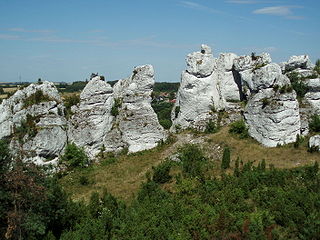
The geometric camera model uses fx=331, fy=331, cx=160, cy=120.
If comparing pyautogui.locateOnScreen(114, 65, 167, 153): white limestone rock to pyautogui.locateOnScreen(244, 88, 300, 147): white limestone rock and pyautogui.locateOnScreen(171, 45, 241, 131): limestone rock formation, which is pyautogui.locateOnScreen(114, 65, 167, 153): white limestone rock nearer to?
pyautogui.locateOnScreen(171, 45, 241, 131): limestone rock formation

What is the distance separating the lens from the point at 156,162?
2814cm

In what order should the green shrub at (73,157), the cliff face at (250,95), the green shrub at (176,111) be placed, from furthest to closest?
the green shrub at (176,111) → the cliff face at (250,95) → the green shrub at (73,157)

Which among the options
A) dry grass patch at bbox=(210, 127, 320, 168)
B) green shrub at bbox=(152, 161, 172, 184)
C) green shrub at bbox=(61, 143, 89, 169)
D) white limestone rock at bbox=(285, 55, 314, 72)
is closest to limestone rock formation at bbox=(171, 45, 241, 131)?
dry grass patch at bbox=(210, 127, 320, 168)

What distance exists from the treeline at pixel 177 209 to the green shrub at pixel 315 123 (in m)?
8.91

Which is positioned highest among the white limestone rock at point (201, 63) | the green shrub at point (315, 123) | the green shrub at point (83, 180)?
the white limestone rock at point (201, 63)

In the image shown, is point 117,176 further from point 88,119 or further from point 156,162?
point 88,119

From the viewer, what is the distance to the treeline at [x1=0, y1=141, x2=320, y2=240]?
14.6 metres

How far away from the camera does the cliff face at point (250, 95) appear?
29094 mm

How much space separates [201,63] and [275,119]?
9.25m

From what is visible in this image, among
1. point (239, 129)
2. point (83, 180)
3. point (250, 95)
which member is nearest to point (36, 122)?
point (83, 180)

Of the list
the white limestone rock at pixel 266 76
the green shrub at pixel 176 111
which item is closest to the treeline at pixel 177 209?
the white limestone rock at pixel 266 76

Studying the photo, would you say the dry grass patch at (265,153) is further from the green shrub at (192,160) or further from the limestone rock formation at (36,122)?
the limestone rock formation at (36,122)

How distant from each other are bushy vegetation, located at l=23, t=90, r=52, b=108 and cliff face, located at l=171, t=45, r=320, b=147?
13.0 m

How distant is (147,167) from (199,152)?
4601 mm
